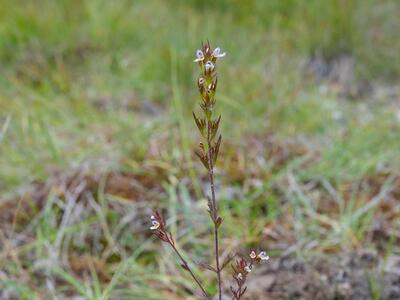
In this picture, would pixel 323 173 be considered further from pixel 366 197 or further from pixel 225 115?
pixel 225 115

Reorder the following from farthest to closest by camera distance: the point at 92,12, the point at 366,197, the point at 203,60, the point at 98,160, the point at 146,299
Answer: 1. the point at 92,12
2. the point at 98,160
3. the point at 366,197
4. the point at 146,299
5. the point at 203,60

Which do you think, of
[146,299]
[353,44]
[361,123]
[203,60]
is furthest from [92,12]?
[203,60]

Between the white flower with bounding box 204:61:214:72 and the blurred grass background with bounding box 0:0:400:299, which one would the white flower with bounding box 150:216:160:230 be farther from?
the blurred grass background with bounding box 0:0:400:299

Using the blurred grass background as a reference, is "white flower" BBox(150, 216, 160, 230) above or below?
below

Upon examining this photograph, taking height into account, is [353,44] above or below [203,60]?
above

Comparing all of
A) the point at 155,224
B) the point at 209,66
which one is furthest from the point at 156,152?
the point at 209,66

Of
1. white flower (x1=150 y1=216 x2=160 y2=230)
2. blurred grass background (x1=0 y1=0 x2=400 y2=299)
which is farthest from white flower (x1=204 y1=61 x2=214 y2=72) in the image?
blurred grass background (x1=0 y1=0 x2=400 y2=299)

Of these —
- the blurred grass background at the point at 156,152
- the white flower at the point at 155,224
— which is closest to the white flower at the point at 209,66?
the white flower at the point at 155,224

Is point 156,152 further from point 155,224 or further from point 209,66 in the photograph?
point 209,66
